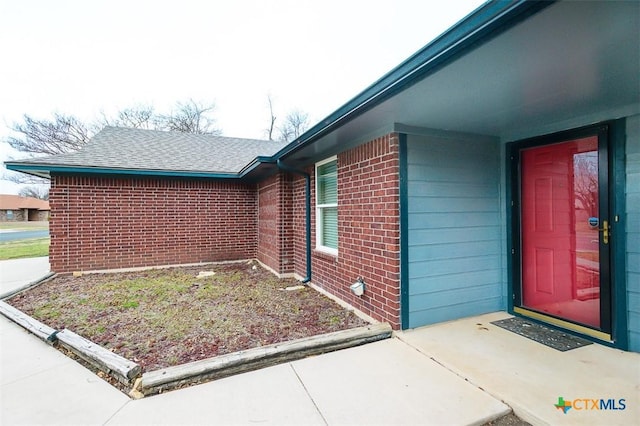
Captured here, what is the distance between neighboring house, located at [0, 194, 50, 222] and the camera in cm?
4056

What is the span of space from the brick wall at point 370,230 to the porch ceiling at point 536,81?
16.1 inches

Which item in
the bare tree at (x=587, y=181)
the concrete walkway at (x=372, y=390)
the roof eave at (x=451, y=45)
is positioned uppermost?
the roof eave at (x=451, y=45)

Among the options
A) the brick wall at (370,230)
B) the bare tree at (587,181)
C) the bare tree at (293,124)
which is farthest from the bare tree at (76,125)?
the bare tree at (587,181)

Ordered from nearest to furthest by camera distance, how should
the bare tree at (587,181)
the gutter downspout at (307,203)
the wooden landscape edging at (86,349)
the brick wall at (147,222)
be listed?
1. the wooden landscape edging at (86,349)
2. the bare tree at (587,181)
3. the gutter downspout at (307,203)
4. the brick wall at (147,222)

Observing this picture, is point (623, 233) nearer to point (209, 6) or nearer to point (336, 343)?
point (336, 343)

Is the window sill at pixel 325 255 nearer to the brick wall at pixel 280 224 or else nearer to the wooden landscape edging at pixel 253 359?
the brick wall at pixel 280 224

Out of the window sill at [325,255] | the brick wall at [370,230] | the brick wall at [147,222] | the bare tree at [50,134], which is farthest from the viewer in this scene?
the bare tree at [50,134]

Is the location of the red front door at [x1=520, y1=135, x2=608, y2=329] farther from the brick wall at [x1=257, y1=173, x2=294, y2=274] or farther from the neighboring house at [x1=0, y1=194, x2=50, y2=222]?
the neighboring house at [x1=0, y1=194, x2=50, y2=222]

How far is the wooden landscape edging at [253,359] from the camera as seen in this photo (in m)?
2.30

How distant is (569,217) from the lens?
3.10 m

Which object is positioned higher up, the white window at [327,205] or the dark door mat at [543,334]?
the white window at [327,205]

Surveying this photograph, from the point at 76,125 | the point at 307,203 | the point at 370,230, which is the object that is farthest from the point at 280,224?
the point at 76,125

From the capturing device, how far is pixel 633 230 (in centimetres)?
259

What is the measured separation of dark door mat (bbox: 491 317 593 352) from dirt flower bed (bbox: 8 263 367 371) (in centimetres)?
164
